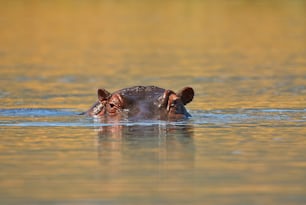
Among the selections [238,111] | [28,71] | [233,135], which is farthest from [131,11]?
[233,135]

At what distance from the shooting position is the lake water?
28.6 feet

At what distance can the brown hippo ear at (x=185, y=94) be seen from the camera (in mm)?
13367

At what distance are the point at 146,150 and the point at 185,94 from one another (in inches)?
121

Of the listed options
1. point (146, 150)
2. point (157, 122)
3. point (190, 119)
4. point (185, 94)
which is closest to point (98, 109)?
point (185, 94)

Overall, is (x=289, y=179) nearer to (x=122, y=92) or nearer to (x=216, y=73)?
(x=122, y=92)

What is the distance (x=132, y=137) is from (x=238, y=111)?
312 cm

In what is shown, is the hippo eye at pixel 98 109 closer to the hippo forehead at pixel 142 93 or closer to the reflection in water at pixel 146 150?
the hippo forehead at pixel 142 93

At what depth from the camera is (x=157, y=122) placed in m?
12.5

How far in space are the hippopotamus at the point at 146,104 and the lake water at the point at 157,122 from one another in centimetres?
27

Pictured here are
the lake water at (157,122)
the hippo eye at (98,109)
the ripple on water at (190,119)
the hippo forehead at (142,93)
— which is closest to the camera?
the lake water at (157,122)

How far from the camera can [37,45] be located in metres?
27.1

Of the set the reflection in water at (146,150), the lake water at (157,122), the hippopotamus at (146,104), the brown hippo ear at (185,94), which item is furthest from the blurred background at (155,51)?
the reflection in water at (146,150)

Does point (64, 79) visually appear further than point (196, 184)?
Yes

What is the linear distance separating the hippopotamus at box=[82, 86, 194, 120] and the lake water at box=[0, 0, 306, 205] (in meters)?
0.27
